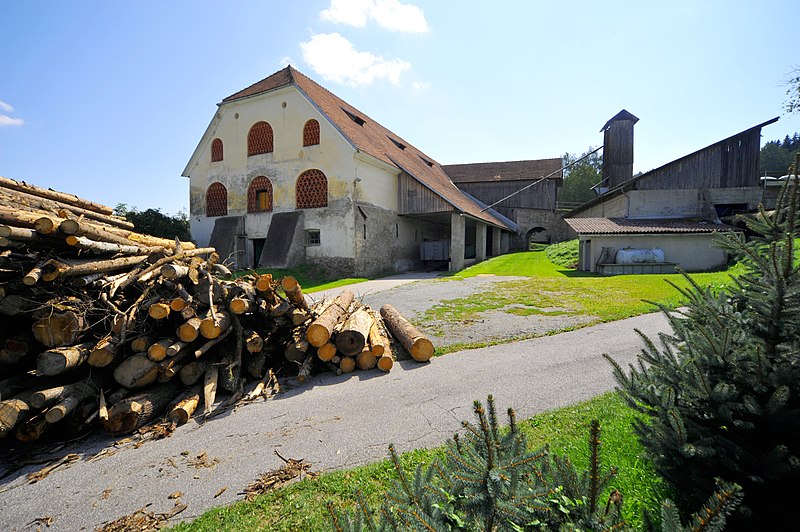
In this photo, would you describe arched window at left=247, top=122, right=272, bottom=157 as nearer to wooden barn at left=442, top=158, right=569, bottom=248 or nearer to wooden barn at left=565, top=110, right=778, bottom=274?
wooden barn at left=565, top=110, right=778, bottom=274

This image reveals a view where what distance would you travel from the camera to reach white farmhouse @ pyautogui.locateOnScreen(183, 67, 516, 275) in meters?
20.4

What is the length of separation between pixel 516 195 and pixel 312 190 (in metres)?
24.7

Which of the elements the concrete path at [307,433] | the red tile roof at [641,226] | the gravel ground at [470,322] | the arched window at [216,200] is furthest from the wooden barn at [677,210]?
the arched window at [216,200]

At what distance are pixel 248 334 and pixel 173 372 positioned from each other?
50.8 inches

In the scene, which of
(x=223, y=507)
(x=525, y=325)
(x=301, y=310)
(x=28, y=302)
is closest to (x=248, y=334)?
(x=301, y=310)

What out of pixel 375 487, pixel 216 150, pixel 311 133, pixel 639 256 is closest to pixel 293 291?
pixel 375 487

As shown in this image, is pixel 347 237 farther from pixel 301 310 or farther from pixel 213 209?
pixel 301 310

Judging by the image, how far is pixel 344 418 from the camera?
16.1ft

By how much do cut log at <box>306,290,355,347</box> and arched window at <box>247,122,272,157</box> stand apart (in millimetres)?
17830

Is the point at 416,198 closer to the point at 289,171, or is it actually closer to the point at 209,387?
the point at 289,171

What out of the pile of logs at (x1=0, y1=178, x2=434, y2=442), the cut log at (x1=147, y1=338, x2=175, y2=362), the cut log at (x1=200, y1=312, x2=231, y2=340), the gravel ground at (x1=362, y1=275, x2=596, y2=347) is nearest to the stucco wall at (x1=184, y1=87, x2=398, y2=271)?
the gravel ground at (x1=362, y1=275, x2=596, y2=347)

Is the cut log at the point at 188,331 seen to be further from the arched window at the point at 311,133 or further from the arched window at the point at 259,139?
the arched window at the point at 259,139

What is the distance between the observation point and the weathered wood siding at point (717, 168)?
22.3m

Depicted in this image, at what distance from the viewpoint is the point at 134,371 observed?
5.03 meters
